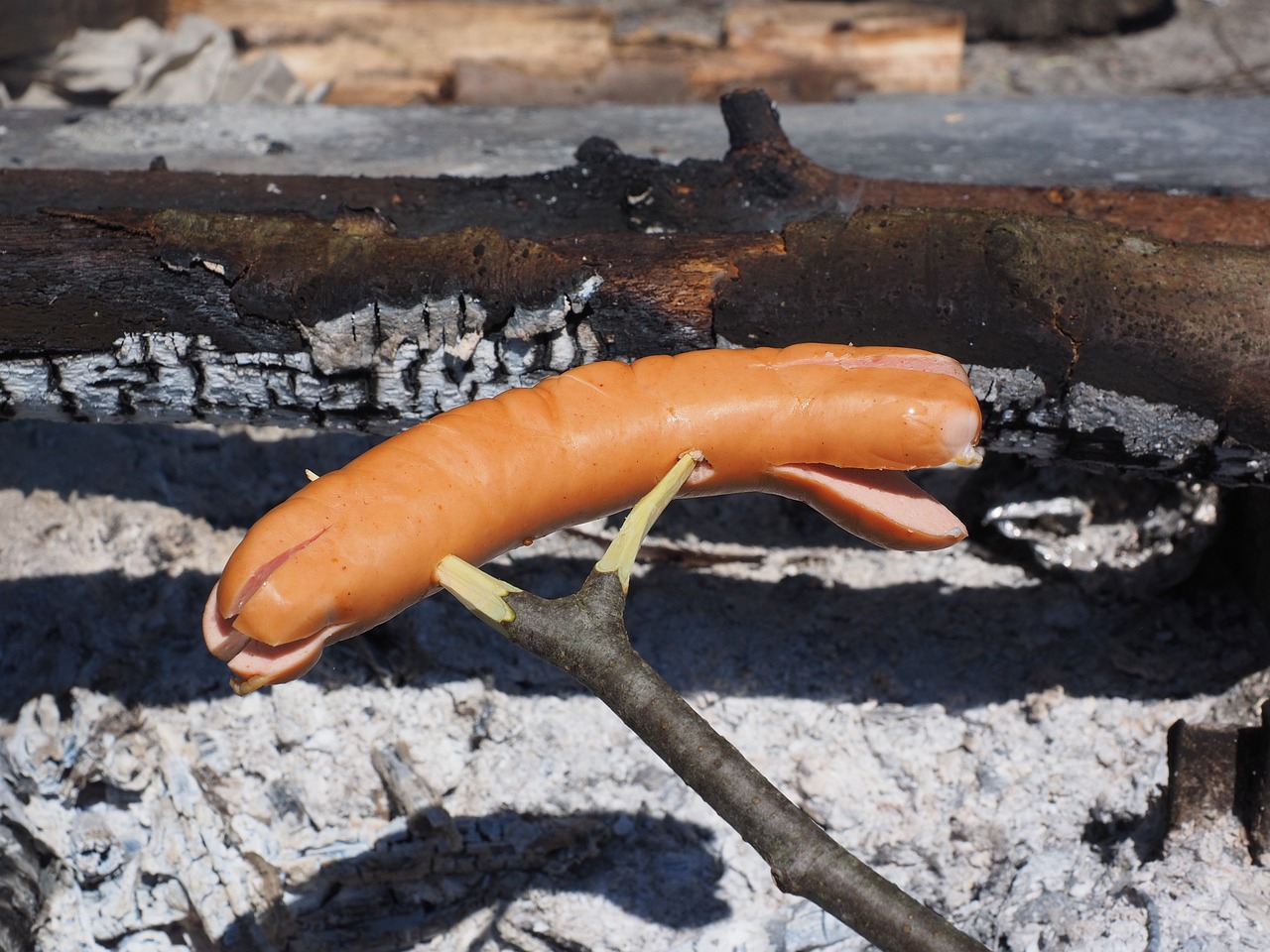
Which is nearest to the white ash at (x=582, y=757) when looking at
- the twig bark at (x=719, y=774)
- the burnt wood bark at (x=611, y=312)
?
the burnt wood bark at (x=611, y=312)

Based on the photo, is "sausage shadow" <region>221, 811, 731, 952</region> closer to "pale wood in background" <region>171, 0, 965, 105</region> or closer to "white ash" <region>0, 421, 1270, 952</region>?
"white ash" <region>0, 421, 1270, 952</region>

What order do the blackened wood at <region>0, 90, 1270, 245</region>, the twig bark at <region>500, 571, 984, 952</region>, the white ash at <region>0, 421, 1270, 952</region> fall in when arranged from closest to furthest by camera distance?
the twig bark at <region>500, 571, 984, 952</region>, the white ash at <region>0, 421, 1270, 952</region>, the blackened wood at <region>0, 90, 1270, 245</region>

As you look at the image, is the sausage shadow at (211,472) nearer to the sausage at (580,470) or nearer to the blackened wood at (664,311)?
→ the blackened wood at (664,311)

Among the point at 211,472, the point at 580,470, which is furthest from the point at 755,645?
the point at 211,472

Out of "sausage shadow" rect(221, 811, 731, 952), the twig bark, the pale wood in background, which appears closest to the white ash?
"sausage shadow" rect(221, 811, 731, 952)

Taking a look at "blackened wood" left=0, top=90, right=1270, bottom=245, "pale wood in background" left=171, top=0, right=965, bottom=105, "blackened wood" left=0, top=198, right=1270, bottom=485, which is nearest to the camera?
"blackened wood" left=0, top=198, right=1270, bottom=485

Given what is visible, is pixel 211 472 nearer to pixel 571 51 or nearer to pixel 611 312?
pixel 611 312
